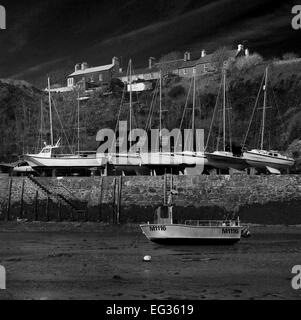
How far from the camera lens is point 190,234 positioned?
25844 millimetres

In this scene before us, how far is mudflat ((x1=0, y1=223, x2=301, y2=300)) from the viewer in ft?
49.3

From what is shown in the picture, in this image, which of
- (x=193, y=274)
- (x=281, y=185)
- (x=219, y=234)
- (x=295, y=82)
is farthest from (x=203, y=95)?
(x=193, y=274)

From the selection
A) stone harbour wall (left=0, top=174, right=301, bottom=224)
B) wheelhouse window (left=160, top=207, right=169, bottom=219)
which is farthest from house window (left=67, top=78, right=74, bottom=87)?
wheelhouse window (left=160, top=207, right=169, bottom=219)

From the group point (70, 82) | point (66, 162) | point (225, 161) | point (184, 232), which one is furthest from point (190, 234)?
point (70, 82)

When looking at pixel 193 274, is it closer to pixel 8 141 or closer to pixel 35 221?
pixel 35 221

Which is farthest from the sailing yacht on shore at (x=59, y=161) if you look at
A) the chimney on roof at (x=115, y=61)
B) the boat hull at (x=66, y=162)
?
the chimney on roof at (x=115, y=61)

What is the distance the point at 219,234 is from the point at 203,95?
4394 cm

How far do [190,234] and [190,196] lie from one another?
34.1 feet

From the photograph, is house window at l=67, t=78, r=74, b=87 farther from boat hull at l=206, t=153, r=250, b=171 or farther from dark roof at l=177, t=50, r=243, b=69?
boat hull at l=206, t=153, r=250, b=171

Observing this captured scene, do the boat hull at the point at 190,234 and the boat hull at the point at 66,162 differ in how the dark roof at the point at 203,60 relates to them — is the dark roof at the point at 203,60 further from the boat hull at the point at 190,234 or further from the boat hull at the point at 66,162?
the boat hull at the point at 190,234

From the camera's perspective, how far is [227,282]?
16641mm

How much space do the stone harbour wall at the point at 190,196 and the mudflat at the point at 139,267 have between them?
3251mm

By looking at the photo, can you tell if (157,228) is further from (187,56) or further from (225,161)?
(187,56)

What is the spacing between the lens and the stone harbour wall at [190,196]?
34.8m
